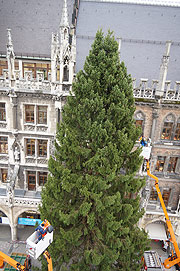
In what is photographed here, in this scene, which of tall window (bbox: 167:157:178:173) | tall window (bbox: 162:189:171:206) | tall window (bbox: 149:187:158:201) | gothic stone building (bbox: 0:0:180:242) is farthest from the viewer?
tall window (bbox: 149:187:158:201)

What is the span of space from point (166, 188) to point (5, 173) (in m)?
16.1

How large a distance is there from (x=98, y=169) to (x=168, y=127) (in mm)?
11254

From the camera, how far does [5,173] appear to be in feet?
79.6

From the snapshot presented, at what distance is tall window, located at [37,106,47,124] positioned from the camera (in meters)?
21.3

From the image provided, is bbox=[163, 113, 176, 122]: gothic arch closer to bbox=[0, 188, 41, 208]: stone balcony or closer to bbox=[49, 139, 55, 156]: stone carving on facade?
bbox=[49, 139, 55, 156]: stone carving on facade

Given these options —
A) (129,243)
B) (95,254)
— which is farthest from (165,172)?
(95,254)

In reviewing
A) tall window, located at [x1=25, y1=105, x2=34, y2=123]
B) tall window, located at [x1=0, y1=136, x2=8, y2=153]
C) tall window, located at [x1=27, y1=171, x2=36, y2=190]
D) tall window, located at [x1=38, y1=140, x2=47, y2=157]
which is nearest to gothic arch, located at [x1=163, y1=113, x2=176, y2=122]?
tall window, located at [x1=38, y1=140, x2=47, y2=157]

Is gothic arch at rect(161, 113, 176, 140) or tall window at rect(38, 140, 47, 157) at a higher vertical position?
gothic arch at rect(161, 113, 176, 140)

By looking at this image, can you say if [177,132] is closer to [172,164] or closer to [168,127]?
[168,127]

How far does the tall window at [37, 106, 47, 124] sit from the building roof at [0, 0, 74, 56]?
5.58 meters

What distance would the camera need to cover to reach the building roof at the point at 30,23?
2311 cm

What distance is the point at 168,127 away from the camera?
21.5m

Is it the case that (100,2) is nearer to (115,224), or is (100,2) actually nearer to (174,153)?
(174,153)

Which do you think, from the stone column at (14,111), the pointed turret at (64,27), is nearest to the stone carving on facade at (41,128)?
the stone column at (14,111)
